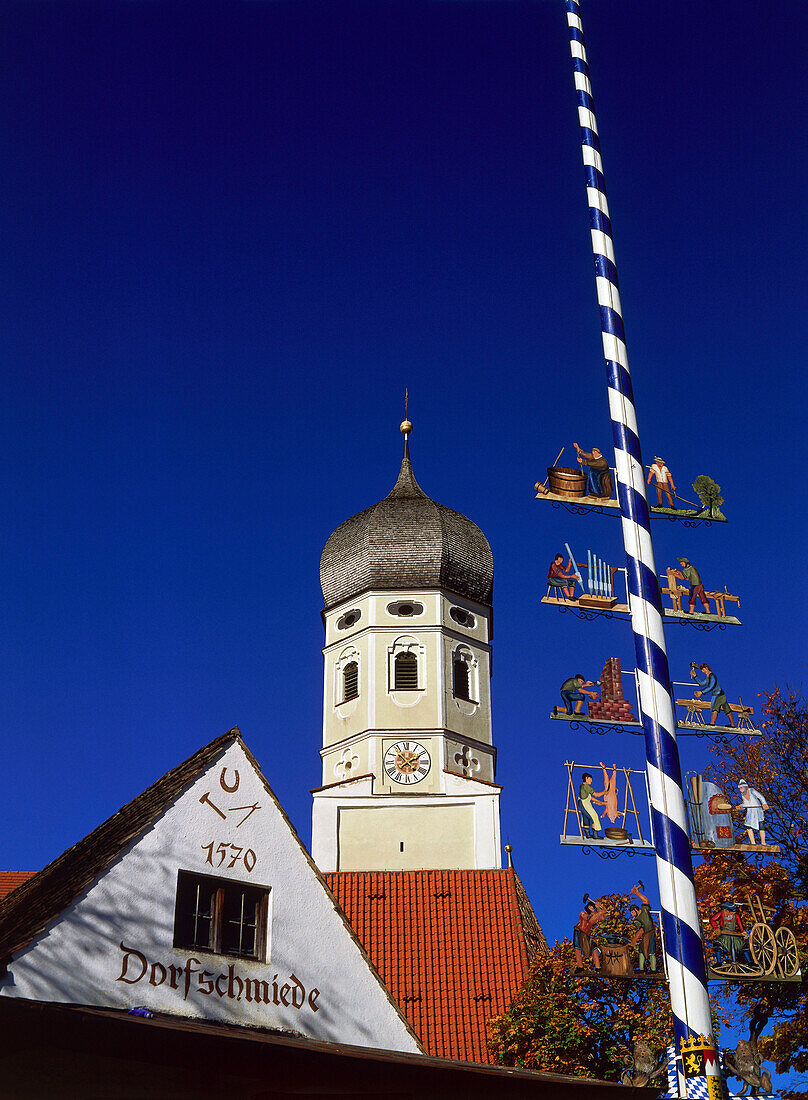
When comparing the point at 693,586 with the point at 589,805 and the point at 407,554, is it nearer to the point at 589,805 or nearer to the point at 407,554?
the point at 589,805

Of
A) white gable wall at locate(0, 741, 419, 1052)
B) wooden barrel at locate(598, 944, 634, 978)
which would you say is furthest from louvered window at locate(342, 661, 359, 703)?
wooden barrel at locate(598, 944, 634, 978)

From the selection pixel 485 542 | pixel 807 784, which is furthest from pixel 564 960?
pixel 485 542

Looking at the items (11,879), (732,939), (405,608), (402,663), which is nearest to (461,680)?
(402,663)

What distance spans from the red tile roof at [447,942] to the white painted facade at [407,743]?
9.11 ft

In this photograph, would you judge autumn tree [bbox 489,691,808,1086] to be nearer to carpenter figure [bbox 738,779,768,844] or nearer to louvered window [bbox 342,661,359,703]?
carpenter figure [bbox 738,779,768,844]

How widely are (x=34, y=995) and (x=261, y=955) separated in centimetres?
317

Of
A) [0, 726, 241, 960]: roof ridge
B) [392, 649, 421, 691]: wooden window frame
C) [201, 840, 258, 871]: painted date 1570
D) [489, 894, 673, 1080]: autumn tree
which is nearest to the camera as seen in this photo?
[0, 726, 241, 960]: roof ridge

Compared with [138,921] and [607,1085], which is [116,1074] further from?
[607,1085]

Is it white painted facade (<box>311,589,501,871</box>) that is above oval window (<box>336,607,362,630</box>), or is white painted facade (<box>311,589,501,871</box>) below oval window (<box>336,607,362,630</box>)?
below

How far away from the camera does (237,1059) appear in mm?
10703

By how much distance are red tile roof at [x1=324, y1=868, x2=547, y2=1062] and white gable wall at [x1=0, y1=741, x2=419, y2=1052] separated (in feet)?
32.2

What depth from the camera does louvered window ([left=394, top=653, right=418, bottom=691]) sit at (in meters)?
37.2

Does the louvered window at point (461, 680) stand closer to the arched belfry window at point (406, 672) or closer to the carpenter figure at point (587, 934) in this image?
the arched belfry window at point (406, 672)

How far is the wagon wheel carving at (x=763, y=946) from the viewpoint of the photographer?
1178 cm
